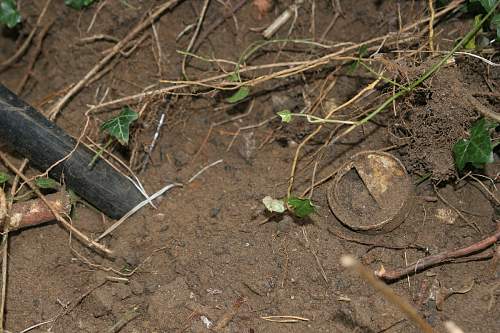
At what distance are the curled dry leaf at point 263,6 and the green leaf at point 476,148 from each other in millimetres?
1114

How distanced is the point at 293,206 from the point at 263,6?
1.07 m

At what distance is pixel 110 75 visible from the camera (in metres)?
2.72

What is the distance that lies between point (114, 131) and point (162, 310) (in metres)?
0.74

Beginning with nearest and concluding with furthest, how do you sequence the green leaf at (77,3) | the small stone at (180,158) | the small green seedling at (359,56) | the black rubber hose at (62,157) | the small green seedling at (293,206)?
the small green seedling at (293,206), the black rubber hose at (62,157), the small green seedling at (359,56), the small stone at (180,158), the green leaf at (77,3)

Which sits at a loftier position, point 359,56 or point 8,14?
point 8,14

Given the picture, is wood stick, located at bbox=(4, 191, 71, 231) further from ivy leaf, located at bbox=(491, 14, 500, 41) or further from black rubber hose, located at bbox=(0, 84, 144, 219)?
ivy leaf, located at bbox=(491, 14, 500, 41)

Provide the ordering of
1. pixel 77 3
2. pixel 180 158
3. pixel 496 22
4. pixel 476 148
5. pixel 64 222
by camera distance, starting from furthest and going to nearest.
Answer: pixel 77 3 < pixel 180 158 < pixel 64 222 < pixel 496 22 < pixel 476 148

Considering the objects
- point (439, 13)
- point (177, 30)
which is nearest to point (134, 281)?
point (177, 30)

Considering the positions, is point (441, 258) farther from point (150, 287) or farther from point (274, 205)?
point (150, 287)

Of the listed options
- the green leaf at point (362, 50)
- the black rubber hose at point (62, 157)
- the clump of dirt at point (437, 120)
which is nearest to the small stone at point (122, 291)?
the black rubber hose at point (62, 157)

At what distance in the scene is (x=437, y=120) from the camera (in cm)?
215

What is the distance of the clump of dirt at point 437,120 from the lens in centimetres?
212

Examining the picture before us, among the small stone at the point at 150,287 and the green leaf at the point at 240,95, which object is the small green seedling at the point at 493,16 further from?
the small stone at the point at 150,287

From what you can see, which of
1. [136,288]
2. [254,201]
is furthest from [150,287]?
[254,201]
